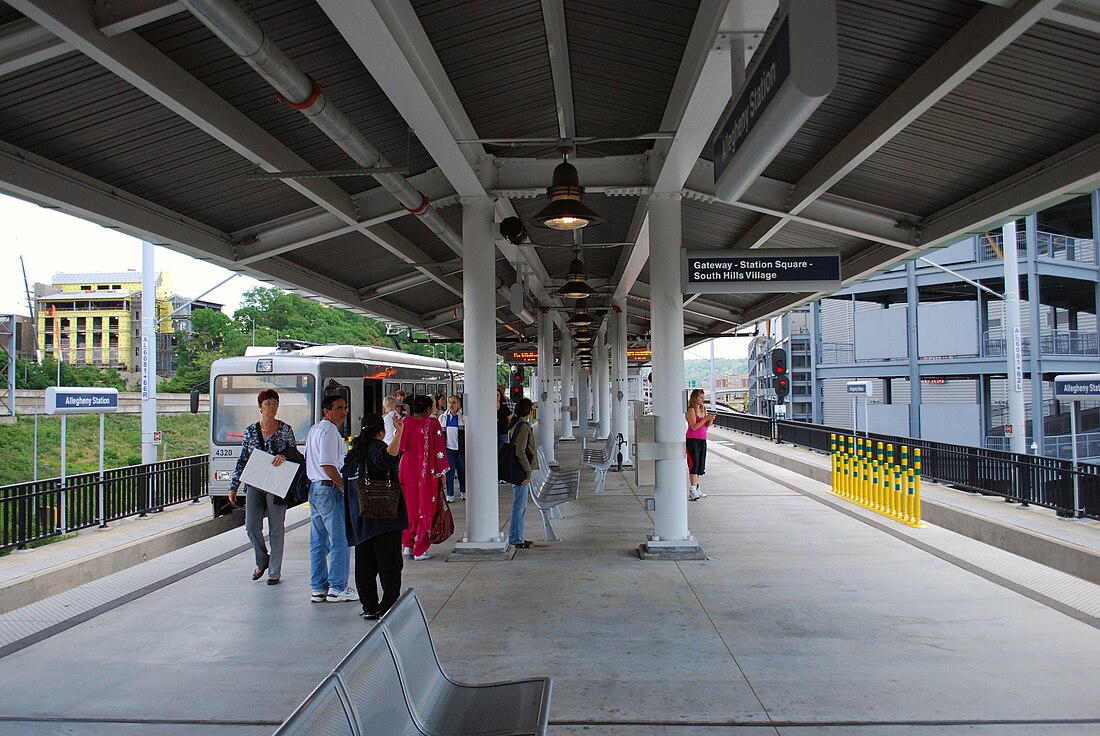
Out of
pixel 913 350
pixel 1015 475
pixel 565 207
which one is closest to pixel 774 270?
pixel 565 207

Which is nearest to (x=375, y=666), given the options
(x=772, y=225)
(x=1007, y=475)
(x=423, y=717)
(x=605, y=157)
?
(x=423, y=717)

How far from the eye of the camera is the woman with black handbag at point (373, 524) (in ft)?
20.9

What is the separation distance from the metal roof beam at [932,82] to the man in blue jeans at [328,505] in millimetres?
5246

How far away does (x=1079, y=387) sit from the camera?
11.4 m

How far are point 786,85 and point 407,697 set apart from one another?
317cm

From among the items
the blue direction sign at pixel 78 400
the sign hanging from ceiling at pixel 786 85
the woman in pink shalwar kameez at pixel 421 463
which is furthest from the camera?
the blue direction sign at pixel 78 400

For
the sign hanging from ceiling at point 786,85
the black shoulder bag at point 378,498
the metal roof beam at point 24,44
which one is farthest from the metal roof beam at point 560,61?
the black shoulder bag at point 378,498

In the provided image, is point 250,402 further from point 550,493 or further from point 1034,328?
point 1034,328

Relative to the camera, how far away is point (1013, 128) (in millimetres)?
6496

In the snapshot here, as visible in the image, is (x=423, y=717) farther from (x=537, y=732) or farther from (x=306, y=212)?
(x=306, y=212)

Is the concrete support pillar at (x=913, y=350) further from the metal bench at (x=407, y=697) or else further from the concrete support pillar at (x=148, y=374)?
the metal bench at (x=407, y=697)

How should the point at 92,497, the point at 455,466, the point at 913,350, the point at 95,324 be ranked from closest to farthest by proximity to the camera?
the point at 92,497
the point at 455,466
the point at 913,350
the point at 95,324

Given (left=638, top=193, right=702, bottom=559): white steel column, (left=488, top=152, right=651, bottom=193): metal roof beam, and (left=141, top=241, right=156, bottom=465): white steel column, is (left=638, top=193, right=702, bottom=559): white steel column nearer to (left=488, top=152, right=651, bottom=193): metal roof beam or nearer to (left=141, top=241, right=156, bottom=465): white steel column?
(left=488, top=152, right=651, bottom=193): metal roof beam

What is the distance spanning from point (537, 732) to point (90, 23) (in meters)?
4.52
